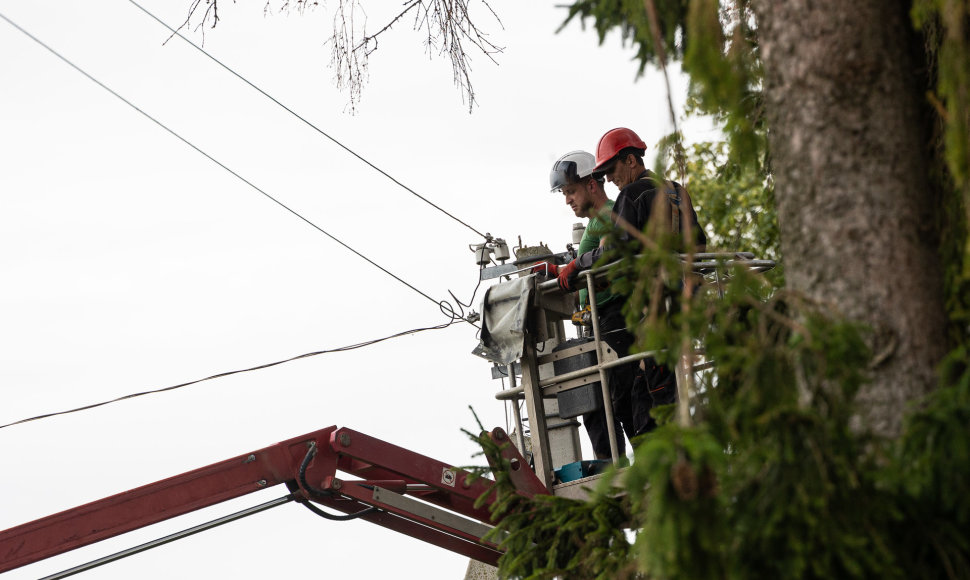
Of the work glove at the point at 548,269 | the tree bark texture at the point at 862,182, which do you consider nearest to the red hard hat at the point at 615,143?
the work glove at the point at 548,269

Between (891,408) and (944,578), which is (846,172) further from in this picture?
(944,578)

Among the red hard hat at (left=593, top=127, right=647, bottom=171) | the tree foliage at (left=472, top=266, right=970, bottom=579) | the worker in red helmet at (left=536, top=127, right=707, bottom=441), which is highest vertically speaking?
the red hard hat at (left=593, top=127, right=647, bottom=171)

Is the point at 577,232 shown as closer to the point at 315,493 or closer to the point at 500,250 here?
the point at 500,250

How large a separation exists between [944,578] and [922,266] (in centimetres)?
79

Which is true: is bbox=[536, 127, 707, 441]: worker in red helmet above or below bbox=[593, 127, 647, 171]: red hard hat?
below

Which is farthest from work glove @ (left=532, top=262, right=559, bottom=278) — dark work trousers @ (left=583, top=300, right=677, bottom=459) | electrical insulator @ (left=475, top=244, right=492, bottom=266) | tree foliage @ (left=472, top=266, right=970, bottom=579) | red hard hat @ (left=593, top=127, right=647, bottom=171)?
tree foliage @ (left=472, top=266, right=970, bottom=579)

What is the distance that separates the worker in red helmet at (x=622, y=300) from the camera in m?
5.90

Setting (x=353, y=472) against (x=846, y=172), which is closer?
(x=846, y=172)

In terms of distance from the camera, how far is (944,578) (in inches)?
101

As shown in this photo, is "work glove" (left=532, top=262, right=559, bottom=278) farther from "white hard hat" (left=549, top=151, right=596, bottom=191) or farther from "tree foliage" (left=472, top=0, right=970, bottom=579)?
"tree foliage" (left=472, top=0, right=970, bottom=579)

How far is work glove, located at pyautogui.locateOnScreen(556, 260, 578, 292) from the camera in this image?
6.07 m

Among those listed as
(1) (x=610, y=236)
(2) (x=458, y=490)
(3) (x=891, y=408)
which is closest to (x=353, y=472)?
(2) (x=458, y=490)

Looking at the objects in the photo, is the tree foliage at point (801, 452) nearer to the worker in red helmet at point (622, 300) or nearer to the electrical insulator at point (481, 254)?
the worker in red helmet at point (622, 300)

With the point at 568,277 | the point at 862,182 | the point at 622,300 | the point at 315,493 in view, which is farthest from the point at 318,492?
the point at 862,182
